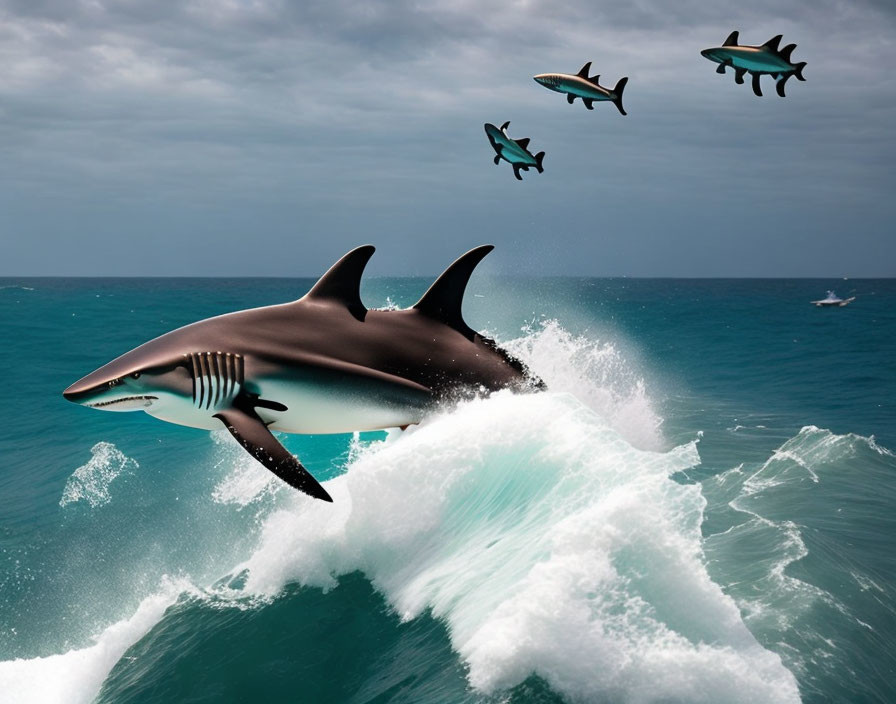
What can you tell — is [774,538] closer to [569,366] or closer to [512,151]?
[569,366]

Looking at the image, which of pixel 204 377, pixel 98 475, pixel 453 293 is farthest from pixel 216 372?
pixel 98 475

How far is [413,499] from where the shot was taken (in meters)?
10.2

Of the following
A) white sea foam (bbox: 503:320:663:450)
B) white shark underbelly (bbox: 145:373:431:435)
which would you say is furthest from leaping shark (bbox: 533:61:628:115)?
white shark underbelly (bbox: 145:373:431:435)

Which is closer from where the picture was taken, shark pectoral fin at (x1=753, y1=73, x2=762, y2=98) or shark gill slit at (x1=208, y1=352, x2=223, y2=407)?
shark gill slit at (x1=208, y1=352, x2=223, y2=407)

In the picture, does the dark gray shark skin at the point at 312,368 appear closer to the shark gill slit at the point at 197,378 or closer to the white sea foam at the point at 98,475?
the shark gill slit at the point at 197,378

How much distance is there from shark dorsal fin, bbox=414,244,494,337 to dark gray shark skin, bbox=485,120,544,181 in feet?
13.6

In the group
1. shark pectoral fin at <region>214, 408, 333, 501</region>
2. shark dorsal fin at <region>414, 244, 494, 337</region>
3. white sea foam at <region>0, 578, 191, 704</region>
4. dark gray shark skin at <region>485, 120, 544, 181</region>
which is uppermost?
dark gray shark skin at <region>485, 120, 544, 181</region>

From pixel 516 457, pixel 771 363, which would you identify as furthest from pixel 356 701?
pixel 771 363

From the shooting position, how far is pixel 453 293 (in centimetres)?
973

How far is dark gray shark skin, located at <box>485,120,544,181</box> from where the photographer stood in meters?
13.6

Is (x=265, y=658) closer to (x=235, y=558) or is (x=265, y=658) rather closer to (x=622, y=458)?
(x=622, y=458)

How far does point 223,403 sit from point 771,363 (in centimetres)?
4341

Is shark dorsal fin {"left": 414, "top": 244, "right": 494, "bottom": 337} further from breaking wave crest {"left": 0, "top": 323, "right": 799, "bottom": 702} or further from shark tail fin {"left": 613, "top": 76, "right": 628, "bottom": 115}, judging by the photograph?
shark tail fin {"left": 613, "top": 76, "right": 628, "bottom": 115}

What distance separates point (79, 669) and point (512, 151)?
971cm
